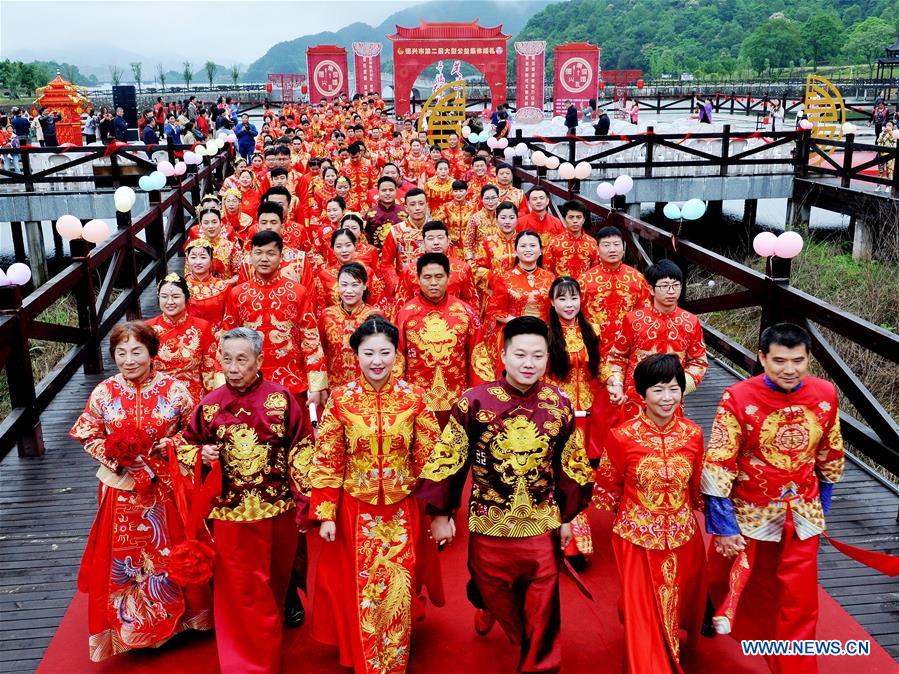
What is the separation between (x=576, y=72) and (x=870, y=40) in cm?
3057

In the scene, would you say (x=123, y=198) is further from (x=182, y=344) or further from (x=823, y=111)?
(x=823, y=111)

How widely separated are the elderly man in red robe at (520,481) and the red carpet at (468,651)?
0.33 m

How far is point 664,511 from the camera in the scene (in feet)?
9.78

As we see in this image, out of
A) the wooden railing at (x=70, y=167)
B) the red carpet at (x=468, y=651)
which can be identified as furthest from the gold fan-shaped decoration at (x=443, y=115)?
the red carpet at (x=468, y=651)

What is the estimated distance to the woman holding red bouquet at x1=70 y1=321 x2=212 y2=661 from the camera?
3.23m

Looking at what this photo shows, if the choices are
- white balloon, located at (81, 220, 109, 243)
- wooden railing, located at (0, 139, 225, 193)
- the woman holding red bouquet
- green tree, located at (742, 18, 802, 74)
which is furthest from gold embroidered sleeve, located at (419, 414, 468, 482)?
green tree, located at (742, 18, 802, 74)

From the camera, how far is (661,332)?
13.4ft

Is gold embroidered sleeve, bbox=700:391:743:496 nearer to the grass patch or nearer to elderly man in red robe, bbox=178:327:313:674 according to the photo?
elderly man in red robe, bbox=178:327:313:674

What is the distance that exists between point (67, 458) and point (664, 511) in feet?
13.2

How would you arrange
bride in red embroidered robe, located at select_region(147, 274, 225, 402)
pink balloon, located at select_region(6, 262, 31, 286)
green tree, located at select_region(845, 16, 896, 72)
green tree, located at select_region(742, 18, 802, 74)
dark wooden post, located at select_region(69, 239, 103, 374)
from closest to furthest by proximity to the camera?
1. bride in red embroidered robe, located at select_region(147, 274, 225, 402)
2. pink balloon, located at select_region(6, 262, 31, 286)
3. dark wooden post, located at select_region(69, 239, 103, 374)
4. green tree, located at select_region(845, 16, 896, 72)
5. green tree, located at select_region(742, 18, 802, 74)

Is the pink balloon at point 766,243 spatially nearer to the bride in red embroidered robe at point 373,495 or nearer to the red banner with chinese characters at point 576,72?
the bride in red embroidered robe at point 373,495

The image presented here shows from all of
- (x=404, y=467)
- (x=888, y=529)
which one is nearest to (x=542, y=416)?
(x=404, y=467)

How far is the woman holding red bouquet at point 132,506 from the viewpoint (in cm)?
323

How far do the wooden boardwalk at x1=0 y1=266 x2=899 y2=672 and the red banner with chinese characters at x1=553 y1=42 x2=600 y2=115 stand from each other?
64.1ft
